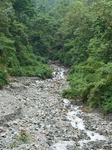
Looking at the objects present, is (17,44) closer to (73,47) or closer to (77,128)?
(73,47)

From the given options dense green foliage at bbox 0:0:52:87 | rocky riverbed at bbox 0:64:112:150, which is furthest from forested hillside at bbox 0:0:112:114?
rocky riverbed at bbox 0:64:112:150

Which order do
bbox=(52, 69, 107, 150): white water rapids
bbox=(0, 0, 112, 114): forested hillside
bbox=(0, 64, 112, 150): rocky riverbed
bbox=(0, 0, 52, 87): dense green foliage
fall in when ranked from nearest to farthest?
bbox=(0, 64, 112, 150): rocky riverbed < bbox=(52, 69, 107, 150): white water rapids < bbox=(0, 0, 112, 114): forested hillside < bbox=(0, 0, 52, 87): dense green foliage

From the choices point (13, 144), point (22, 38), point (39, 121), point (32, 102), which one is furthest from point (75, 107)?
point (22, 38)

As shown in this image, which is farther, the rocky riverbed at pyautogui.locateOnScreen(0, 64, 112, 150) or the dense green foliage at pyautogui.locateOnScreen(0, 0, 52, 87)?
the dense green foliage at pyautogui.locateOnScreen(0, 0, 52, 87)

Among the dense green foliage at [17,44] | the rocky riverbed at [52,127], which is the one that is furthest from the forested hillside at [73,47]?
the rocky riverbed at [52,127]

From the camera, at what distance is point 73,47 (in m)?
31.4

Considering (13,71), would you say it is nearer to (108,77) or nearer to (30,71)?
(30,71)

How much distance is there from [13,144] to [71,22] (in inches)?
1158

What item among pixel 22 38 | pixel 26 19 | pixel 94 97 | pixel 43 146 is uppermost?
pixel 26 19

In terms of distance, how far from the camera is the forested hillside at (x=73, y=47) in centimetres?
1275

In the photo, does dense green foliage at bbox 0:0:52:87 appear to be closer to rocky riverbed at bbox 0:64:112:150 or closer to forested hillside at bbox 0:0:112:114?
forested hillside at bbox 0:0:112:114

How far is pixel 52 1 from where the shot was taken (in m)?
90.5

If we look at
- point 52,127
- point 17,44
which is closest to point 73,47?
point 17,44

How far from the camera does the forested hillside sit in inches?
502
